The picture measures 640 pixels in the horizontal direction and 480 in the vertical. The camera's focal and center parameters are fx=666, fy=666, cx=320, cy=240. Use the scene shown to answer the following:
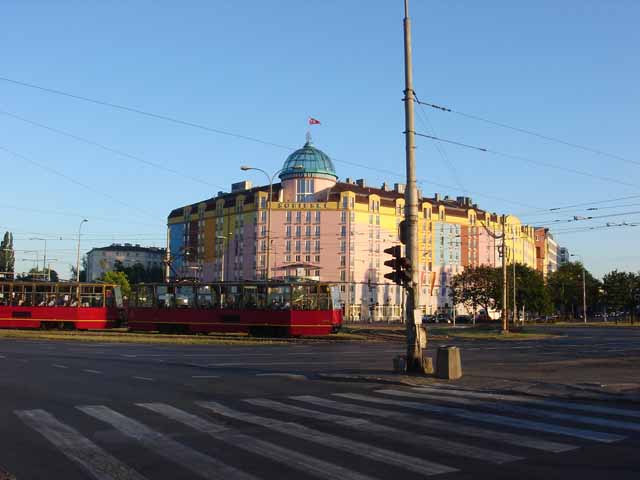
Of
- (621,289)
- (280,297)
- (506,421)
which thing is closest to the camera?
(506,421)

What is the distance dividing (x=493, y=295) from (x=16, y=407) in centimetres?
7063

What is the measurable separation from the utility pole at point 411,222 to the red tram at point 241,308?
811 inches

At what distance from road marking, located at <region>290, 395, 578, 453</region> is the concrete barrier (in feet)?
14.4

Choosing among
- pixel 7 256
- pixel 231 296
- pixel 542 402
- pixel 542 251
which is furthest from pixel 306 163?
pixel 542 402

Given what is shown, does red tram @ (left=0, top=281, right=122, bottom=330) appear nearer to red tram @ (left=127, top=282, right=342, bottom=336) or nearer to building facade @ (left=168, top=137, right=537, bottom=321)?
red tram @ (left=127, top=282, right=342, bottom=336)

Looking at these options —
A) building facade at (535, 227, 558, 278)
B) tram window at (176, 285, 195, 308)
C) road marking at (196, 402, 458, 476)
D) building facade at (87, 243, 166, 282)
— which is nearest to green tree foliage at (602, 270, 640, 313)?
building facade at (535, 227, 558, 278)

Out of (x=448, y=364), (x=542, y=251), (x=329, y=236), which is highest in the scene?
(x=542, y=251)

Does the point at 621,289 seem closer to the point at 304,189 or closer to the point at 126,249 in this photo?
the point at 304,189

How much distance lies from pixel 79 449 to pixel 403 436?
4058mm

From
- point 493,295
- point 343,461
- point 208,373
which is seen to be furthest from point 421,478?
point 493,295

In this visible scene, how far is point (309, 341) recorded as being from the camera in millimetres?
34094

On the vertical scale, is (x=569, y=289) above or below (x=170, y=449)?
above

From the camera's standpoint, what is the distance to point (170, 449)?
7.96 meters

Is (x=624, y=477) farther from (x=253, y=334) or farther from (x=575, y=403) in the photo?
(x=253, y=334)
